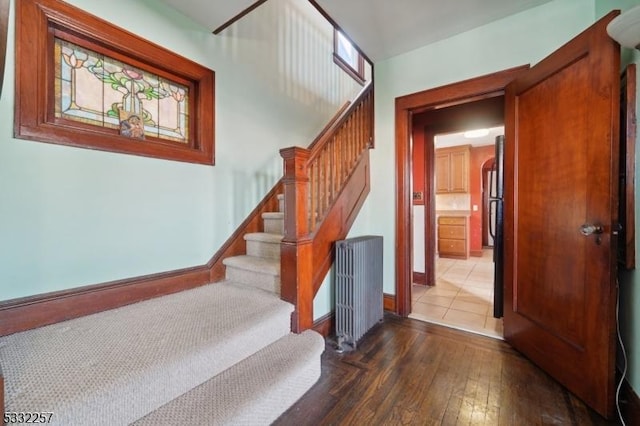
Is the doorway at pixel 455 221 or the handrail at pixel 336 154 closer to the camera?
the handrail at pixel 336 154

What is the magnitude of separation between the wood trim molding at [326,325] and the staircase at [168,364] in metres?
0.33

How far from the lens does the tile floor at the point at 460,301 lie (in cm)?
245

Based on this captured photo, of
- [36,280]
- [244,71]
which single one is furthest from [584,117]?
[36,280]

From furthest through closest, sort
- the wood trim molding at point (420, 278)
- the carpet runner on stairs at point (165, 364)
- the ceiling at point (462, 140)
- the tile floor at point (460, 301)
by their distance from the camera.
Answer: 1. the ceiling at point (462, 140)
2. the wood trim molding at point (420, 278)
3. the tile floor at point (460, 301)
4. the carpet runner on stairs at point (165, 364)

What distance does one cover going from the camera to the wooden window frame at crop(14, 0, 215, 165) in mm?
1414

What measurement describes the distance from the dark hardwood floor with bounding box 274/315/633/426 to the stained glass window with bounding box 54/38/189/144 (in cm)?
203

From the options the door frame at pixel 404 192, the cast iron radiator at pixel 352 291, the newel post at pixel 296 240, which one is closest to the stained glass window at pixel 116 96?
the newel post at pixel 296 240

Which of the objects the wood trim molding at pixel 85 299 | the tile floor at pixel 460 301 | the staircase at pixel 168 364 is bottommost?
the tile floor at pixel 460 301

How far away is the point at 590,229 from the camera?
4.59 feet

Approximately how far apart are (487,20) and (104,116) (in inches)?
113

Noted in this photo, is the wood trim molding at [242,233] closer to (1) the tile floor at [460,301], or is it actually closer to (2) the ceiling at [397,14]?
(2) the ceiling at [397,14]

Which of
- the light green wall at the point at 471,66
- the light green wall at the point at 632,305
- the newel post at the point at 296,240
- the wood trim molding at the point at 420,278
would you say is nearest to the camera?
the light green wall at the point at 632,305

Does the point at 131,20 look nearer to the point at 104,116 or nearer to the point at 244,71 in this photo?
the point at 104,116

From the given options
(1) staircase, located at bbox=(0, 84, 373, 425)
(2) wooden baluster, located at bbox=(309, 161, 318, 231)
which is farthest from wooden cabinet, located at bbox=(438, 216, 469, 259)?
(2) wooden baluster, located at bbox=(309, 161, 318, 231)
